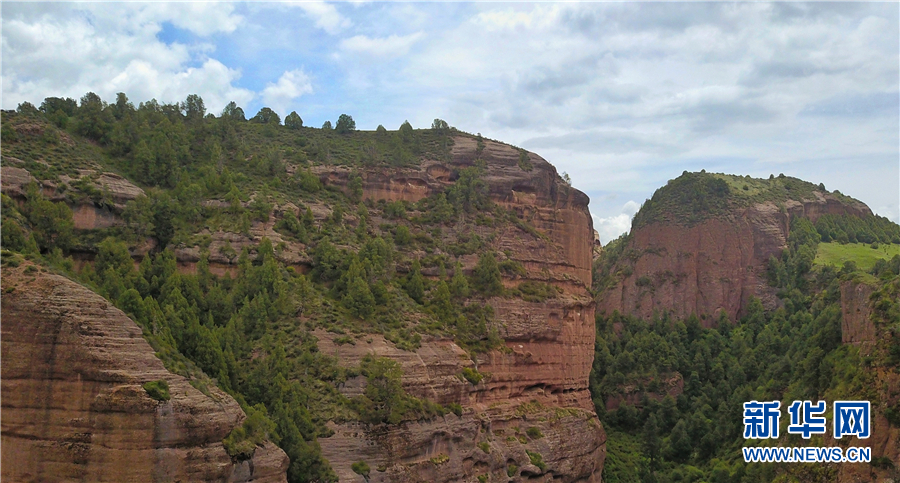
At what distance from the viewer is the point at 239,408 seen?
156ft

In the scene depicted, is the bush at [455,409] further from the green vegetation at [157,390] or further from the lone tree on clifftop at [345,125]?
the lone tree on clifftop at [345,125]

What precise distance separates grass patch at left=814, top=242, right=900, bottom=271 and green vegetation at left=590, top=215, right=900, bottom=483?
0.96ft

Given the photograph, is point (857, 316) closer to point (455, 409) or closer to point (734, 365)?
point (455, 409)

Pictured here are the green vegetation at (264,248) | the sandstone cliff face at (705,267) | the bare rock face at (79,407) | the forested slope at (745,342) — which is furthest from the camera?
the sandstone cliff face at (705,267)

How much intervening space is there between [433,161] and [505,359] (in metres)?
28.3

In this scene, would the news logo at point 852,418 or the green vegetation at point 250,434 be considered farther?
the news logo at point 852,418

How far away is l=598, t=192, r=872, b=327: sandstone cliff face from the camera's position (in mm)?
126000

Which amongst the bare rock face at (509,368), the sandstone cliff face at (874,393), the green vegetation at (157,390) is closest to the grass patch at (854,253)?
the bare rock face at (509,368)

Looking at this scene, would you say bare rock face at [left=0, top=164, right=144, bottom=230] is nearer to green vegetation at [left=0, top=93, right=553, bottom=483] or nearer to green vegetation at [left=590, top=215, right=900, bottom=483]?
green vegetation at [left=0, top=93, right=553, bottom=483]

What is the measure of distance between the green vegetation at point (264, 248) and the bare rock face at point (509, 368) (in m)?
1.22

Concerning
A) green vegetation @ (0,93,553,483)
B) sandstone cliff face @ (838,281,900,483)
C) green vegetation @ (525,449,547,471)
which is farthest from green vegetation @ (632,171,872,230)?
green vegetation @ (525,449,547,471)

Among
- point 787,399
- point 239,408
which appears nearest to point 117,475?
point 239,408

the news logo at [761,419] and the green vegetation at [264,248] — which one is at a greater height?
the green vegetation at [264,248]

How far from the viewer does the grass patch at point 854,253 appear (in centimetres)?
11769
